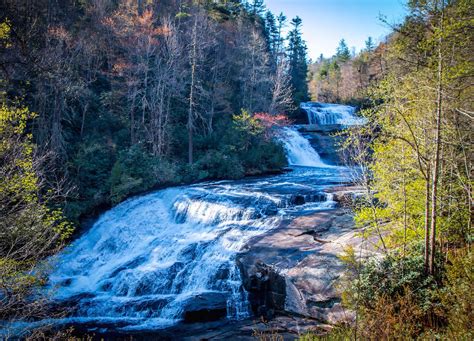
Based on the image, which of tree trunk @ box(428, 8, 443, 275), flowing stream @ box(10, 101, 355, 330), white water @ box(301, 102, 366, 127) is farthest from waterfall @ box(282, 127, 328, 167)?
tree trunk @ box(428, 8, 443, 275)

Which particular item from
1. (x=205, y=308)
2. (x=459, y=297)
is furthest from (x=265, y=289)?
(x=459, y=297)

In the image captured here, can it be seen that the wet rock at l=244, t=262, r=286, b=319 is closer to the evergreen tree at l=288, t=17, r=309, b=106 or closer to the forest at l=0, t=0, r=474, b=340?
the forest at l=0, t=0, r=474, b=340

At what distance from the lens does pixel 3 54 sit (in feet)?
41.0

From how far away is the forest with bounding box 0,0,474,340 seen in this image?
6.45 metres

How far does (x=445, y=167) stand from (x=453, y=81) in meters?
1.82

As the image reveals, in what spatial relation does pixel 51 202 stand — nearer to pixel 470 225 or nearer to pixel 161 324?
pixel 161 324

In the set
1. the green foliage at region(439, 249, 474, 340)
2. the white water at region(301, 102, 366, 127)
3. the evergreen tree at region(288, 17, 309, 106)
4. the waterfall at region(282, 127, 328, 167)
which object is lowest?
the green foliage at region(439, 249, 474, 340)

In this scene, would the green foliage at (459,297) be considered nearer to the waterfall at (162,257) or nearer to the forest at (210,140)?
the forest at (210,140)

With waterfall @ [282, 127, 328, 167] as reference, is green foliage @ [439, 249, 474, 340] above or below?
below

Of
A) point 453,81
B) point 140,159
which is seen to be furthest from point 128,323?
point 140,159

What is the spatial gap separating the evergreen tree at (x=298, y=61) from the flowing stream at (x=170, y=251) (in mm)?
25313

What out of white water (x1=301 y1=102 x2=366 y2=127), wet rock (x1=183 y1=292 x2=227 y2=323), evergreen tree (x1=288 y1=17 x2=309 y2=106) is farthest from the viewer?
evergreen tree (x1=288 y1=17 x2=309 y2=106)

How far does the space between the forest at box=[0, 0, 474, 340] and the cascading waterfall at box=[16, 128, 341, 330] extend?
1103mm

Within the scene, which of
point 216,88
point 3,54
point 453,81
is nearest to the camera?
point 453,81
